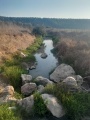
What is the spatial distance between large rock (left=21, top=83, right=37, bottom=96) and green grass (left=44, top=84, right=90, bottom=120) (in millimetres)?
2809

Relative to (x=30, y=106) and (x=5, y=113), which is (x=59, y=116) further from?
(x=5, y=113)

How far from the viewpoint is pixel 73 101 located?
14.6 m

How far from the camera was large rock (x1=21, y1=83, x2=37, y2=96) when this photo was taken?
60.5 feet

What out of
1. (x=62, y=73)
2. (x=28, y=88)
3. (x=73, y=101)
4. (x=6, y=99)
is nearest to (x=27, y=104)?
(x=6, y=99)

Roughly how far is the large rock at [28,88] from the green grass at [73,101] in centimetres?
281

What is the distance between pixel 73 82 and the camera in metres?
16.5

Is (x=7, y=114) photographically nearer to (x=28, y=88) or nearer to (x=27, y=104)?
(x=27, y=104)

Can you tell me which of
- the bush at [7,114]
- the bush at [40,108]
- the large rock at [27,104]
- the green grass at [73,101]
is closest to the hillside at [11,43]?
the green grass at [73,101]

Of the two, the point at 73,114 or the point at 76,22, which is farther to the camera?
the point at 76,22

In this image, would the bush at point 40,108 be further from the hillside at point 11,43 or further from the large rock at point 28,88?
the hillside at point 11,43

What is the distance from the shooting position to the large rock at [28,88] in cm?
1845

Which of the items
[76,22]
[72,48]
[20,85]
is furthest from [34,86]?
[76,22]

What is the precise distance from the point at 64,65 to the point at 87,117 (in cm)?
1060

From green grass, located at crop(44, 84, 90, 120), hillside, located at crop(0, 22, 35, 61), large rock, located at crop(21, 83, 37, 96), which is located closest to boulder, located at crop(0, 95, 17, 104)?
large rock, located at crop(21, 83, 37, 96)
